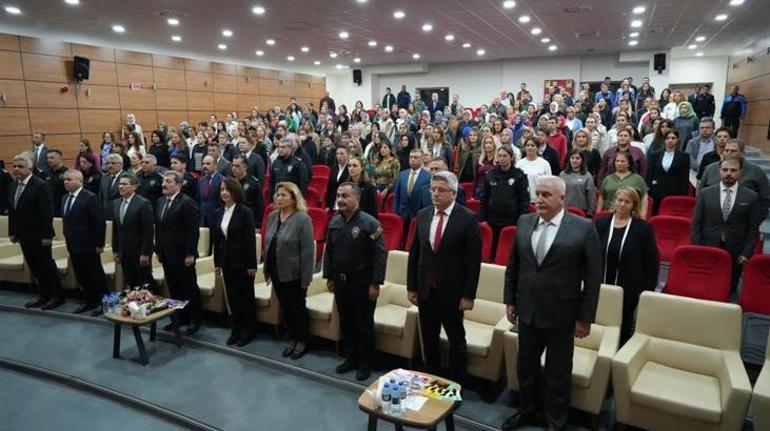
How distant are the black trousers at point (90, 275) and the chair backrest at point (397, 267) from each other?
298cm

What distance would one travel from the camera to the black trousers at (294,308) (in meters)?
3.84

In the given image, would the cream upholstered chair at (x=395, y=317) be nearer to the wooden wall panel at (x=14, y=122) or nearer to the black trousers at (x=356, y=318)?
the black trousers at (x=356, y=318)

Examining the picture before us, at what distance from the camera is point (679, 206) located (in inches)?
192

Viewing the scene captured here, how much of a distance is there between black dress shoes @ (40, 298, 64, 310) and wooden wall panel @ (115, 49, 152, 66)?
910 centimetres

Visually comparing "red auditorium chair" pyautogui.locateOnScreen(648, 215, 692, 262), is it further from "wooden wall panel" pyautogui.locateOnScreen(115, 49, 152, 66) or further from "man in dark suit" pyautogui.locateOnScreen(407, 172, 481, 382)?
"wooden wall panel" pyautogui.locateOnScreen(115, 49, 152, 66)

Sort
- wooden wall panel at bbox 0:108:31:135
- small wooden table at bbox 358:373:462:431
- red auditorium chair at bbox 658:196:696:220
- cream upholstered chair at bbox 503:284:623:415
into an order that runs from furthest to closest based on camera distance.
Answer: wooden wall panel at bbox 0:108:31:135 < red auditorium chair at bbox 658:196:696:220 < cream upholstered chair at bbox 503:284:623:415 < small wooden table at bbox 358:373:462:431

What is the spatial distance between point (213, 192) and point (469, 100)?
14.6m

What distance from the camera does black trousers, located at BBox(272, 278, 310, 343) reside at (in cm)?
384

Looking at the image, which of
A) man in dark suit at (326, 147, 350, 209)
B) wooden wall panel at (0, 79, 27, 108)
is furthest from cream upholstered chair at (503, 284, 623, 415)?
wooden wall panel at (0, 79, 27, 108)

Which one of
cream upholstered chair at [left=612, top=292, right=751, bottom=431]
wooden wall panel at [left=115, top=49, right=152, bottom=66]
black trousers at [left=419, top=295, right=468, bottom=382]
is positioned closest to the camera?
cream upholstered chair at [left=612, top=292, right=751, bottom=431]

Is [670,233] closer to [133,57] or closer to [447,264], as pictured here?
[447,264]

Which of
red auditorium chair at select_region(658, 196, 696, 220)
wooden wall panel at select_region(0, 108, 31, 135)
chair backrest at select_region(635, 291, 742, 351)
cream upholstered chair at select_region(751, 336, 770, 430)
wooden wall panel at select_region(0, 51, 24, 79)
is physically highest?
wooden wall panel at select_region(0, 51, 24, 79)

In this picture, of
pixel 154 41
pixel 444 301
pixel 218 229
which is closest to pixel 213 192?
pixel 218 229

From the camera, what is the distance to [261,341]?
14.1 ft
